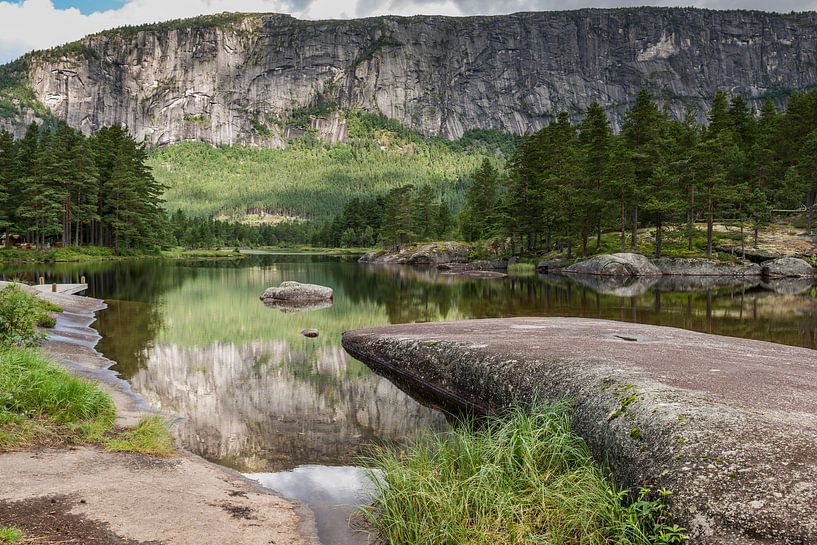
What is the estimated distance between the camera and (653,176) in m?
55.2

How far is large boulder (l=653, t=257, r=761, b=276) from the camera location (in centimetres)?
5197

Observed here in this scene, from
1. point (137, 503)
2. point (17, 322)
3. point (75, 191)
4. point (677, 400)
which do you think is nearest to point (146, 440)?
point (137, 503)

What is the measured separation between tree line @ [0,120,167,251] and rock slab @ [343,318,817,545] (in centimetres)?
6847

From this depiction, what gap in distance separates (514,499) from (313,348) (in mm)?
13491

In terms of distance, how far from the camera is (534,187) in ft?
222

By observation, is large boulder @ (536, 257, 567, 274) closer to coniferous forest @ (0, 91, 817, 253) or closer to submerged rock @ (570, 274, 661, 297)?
coniferous forest @ (0, 91, 817, 253)

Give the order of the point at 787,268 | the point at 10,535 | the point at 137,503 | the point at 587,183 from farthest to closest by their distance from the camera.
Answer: the point at 587,183
the point at 787,268
the point at 137,503
the point at 10,535

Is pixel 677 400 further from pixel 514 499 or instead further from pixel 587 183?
pixel 587 183

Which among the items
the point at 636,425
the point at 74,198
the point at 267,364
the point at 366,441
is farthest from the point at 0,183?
the point at 636,425

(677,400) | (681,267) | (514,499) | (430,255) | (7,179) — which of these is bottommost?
(514,499)

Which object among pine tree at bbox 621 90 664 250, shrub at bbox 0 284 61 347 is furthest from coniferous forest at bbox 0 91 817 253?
shrub at bbox 0 284 61 347

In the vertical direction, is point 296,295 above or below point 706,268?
below

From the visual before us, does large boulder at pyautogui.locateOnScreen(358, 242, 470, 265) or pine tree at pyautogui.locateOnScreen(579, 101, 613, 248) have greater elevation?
pine tree at pyautogui.locateOnScreen(579, 101, 613, 248)

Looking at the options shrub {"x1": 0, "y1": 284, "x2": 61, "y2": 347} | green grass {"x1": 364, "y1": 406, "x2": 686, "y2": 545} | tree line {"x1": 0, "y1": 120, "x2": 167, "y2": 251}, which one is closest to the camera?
green grass {"x1": 364, "y1": 406, "x2": 686, "y2": 545}
